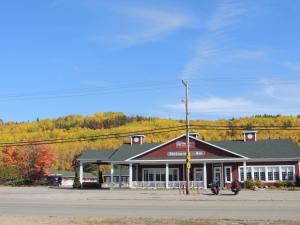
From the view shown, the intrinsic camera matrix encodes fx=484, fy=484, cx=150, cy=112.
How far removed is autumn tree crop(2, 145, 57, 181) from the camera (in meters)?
84.1

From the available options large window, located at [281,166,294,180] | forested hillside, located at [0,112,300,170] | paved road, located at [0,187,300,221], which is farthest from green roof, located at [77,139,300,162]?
forested hillside, located at [0,112,300,170]

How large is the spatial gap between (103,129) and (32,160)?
72.6 meters

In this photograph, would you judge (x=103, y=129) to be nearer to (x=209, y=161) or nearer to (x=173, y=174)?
(x=173, y=174)

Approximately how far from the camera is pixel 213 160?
2190 inches

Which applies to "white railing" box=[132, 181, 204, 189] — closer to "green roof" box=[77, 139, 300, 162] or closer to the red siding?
the red siding

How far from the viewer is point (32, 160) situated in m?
84.7

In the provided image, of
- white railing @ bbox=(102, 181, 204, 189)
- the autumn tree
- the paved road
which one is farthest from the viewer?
the autumn tree

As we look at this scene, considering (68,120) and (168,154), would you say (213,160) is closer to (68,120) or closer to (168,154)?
(168,154)

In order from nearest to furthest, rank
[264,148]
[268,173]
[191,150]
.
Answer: [268,173]
[191,150]
[264,148]

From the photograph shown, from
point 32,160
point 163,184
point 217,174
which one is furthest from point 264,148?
point 32,160

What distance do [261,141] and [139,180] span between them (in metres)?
16.1

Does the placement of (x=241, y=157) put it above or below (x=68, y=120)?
below

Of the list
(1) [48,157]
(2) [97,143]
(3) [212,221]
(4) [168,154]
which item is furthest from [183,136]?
(2) [97,143]

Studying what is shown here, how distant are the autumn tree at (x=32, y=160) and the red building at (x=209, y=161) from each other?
2441cm
